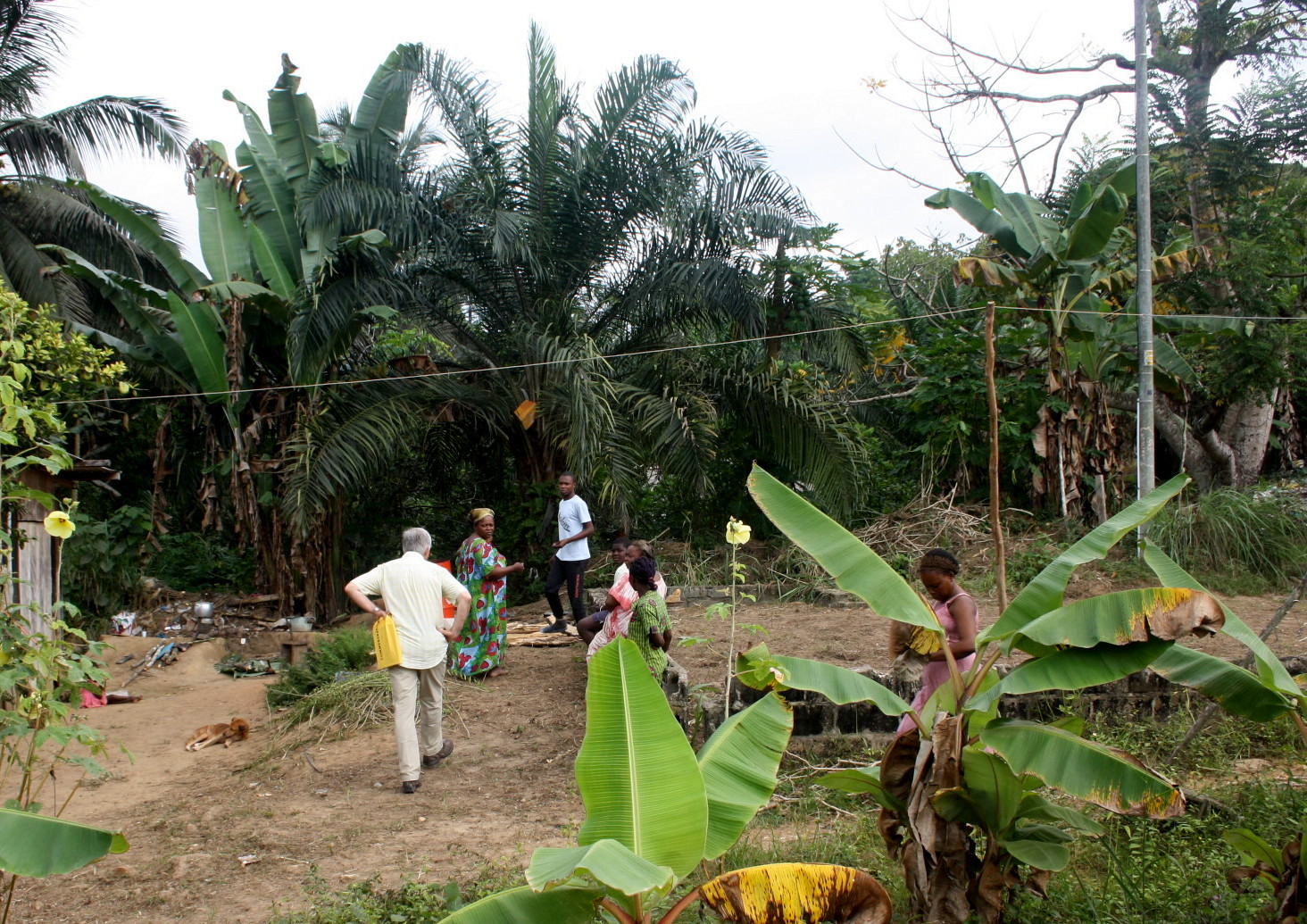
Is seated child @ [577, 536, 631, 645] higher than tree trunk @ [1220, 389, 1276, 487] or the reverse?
the reverse

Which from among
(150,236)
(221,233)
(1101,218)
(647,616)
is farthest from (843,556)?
(150,236)

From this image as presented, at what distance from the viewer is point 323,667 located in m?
8.39

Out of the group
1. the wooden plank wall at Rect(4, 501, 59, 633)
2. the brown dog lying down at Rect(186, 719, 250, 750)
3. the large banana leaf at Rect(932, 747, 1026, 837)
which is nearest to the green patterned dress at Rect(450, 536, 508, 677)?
the brown dog lying down at Rect(186, 719, 250, 750)

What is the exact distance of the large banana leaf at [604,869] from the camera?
2580 mm

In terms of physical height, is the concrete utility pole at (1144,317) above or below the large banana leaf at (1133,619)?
above

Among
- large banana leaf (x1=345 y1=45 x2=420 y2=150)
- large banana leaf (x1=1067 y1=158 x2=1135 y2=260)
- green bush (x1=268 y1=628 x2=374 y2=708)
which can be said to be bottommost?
green bush (x1=268 y1=628 x2=374 y2=708)

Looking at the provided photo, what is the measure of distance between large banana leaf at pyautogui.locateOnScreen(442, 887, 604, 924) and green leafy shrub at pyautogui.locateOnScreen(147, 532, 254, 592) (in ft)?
39.4

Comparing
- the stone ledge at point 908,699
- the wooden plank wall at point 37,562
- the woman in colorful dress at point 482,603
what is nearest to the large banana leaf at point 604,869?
the stone ledge at point 908,699

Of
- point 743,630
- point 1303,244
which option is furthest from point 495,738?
point 1303,244

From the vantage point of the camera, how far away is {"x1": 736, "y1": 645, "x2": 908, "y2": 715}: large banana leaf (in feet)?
12.1

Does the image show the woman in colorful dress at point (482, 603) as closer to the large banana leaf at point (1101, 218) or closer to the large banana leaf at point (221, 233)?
the large banana leaf at point (221, 233)

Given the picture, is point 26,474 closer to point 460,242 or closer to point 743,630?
point 460,242

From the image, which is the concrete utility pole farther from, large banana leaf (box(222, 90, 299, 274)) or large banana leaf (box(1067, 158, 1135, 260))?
Answer: large banana leaf (box(222, 90, 299, 274))

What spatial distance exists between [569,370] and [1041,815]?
761cm
